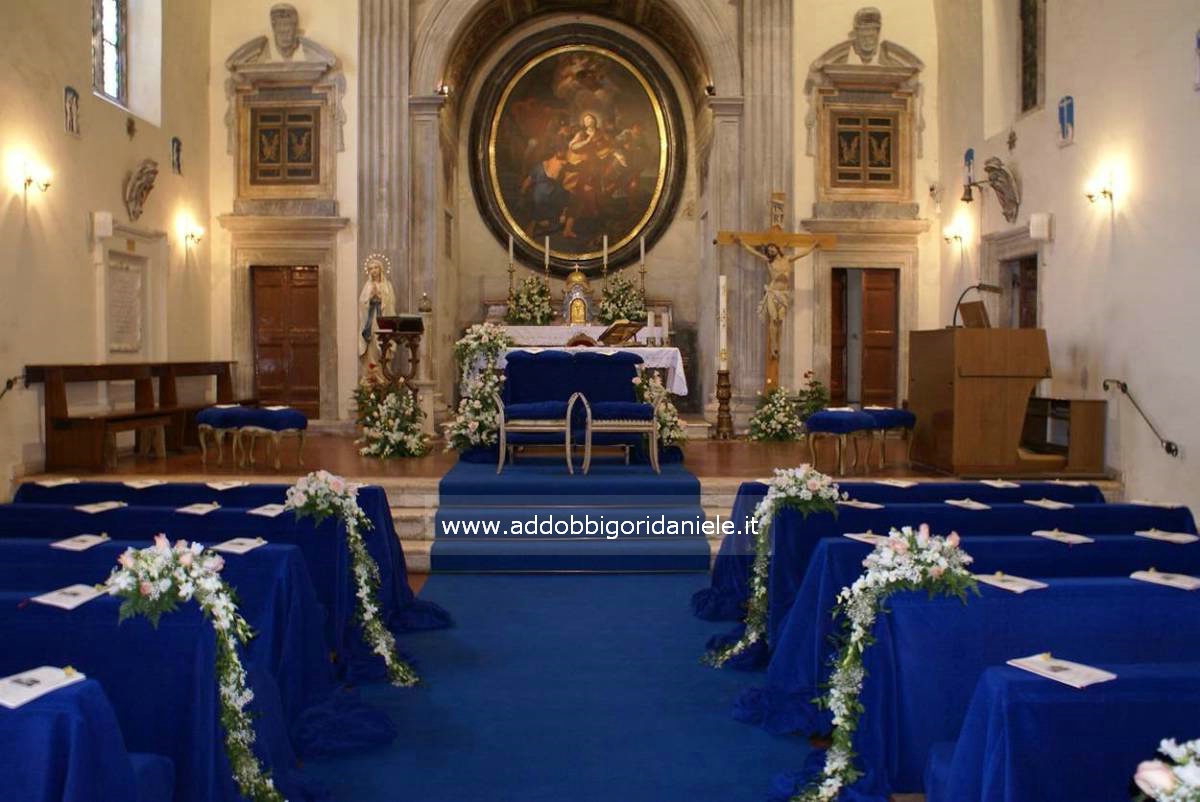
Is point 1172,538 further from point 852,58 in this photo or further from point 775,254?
point 852,58

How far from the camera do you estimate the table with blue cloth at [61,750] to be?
7.10 feet

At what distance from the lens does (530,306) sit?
48.0ft

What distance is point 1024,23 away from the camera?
11453 mm

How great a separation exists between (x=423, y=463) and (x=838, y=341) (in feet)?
27.4

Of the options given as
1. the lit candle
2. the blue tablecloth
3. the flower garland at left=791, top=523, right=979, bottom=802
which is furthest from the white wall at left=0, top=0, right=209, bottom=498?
the flower garland at left=791, top=523, right=979, bottom=802

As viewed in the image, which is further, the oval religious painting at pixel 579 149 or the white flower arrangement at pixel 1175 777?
the oval religious painting at pixel 579 149

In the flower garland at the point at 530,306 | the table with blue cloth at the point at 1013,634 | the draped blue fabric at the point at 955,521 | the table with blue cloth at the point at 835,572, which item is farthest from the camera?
the flower garland at the point at 530,306

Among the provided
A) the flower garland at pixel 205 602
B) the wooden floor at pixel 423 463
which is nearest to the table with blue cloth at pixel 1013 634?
the flower garland at pixel 205 602

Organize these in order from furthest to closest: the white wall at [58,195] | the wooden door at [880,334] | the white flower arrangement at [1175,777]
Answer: the wooden door at [880,334] → the white wall at [58,195] → the white flower arrangement at [1175,777]

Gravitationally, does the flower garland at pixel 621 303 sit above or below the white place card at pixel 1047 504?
above

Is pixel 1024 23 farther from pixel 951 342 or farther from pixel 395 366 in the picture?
pixel 395 366

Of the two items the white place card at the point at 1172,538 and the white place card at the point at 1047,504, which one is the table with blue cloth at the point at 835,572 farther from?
the white place card at the point at 1047,504

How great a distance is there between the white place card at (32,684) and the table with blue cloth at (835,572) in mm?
2738

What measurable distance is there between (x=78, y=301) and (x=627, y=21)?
9117 mm
